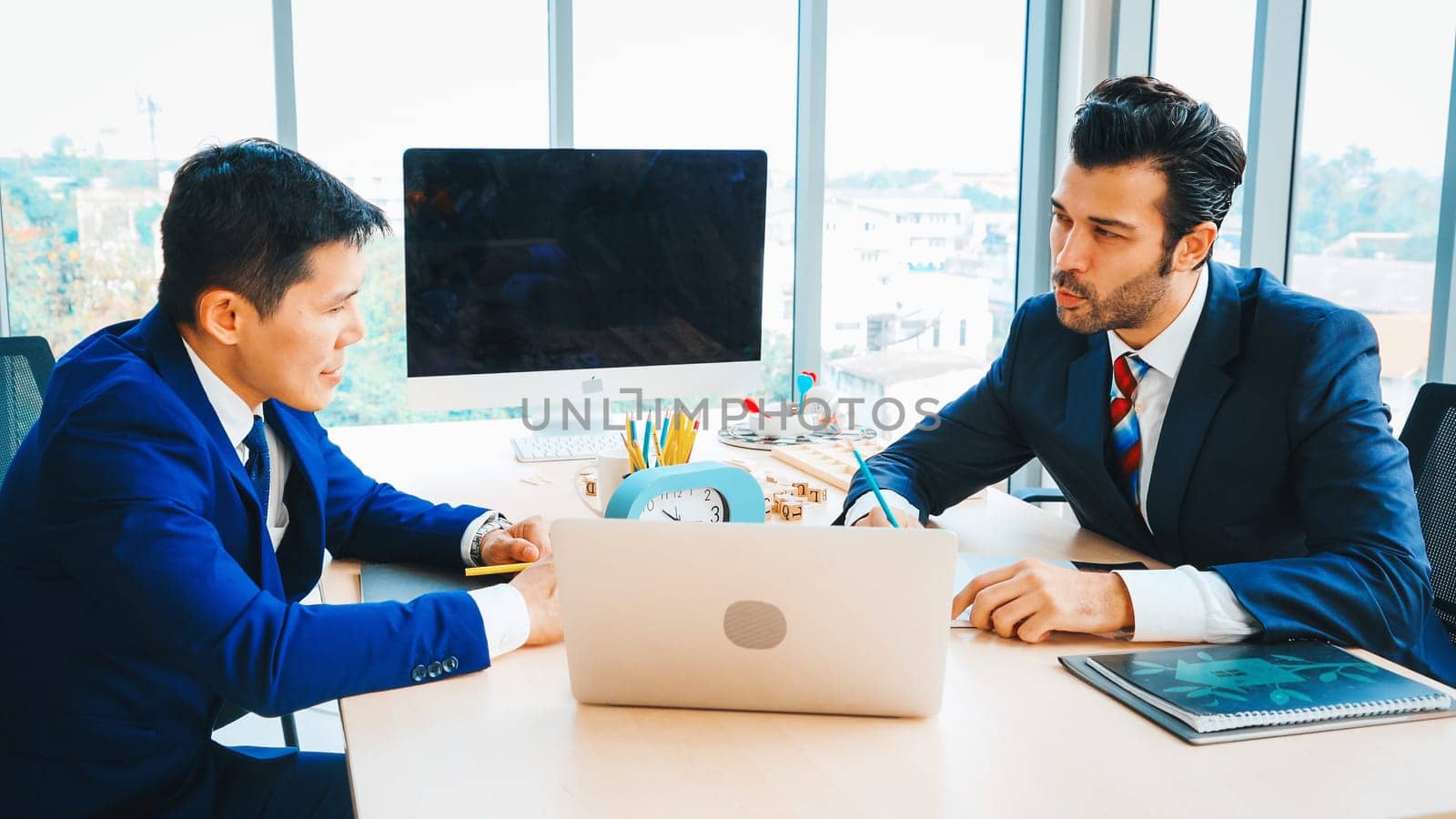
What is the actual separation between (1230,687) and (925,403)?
1.83 metres

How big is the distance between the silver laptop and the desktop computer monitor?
1.23 metres

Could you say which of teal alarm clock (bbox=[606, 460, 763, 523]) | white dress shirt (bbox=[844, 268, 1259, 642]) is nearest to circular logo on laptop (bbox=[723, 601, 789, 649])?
teal alarm clock (bbox=[606, 460, 763, 523])

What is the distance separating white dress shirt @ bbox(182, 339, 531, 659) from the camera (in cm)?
121

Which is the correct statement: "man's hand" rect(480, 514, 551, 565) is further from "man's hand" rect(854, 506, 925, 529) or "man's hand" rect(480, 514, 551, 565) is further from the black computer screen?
the black computer screen

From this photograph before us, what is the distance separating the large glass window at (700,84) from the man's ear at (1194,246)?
1.44m

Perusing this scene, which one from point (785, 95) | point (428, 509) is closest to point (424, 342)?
point (428, 509)

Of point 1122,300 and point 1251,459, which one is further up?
→ point 1122,300

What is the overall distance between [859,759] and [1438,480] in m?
1.19

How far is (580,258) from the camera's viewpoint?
2262mm

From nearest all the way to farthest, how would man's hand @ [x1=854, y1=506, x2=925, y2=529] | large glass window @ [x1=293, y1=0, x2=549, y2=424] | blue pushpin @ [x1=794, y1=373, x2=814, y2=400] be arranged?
man's hand @ [x1=854, y1=506, x2=925, y2=529], blue pushpin @ [x1=794, y1=373, x2=814, y2=400], large glass window @ [x1=293, y1=0, x2=549, y2=424]

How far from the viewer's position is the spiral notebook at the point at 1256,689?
1.05m

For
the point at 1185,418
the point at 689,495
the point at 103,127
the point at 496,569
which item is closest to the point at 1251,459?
the point at 1185,418

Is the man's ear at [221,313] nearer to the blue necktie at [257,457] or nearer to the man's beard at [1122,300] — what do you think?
the blue necktie at [257,457]

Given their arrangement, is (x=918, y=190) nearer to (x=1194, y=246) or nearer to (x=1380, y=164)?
(x=1380, y=164)
